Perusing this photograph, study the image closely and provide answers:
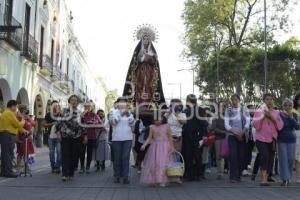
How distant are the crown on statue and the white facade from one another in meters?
9.30

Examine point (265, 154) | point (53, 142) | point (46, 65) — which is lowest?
point (265, 154)

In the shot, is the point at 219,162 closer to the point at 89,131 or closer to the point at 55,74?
the point at 89,131

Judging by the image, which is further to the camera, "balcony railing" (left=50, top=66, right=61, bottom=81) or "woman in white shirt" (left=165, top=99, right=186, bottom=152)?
"balcony railing" (left=50, top=66, right=61, bottom=81)

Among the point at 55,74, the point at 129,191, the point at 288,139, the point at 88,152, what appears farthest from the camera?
the point at 55,74

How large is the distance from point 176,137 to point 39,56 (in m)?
19.5

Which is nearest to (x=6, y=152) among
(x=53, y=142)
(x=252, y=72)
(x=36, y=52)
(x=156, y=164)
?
(x=53, y=142)

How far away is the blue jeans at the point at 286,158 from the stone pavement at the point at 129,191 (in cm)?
27

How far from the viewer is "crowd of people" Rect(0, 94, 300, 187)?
1066 centimetres

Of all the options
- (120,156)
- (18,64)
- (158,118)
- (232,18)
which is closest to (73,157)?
(120,156)

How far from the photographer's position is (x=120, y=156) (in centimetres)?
1073

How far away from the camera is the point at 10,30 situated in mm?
20797

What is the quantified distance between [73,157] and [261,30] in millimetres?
33636

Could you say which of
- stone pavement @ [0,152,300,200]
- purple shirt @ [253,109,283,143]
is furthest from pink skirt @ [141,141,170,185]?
purple shirt @ [253,109,283,143]

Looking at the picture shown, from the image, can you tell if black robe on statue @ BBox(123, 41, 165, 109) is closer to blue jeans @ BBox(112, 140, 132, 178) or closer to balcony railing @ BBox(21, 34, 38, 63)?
blue jeans @ BBox(112, 140, 132, 178)
